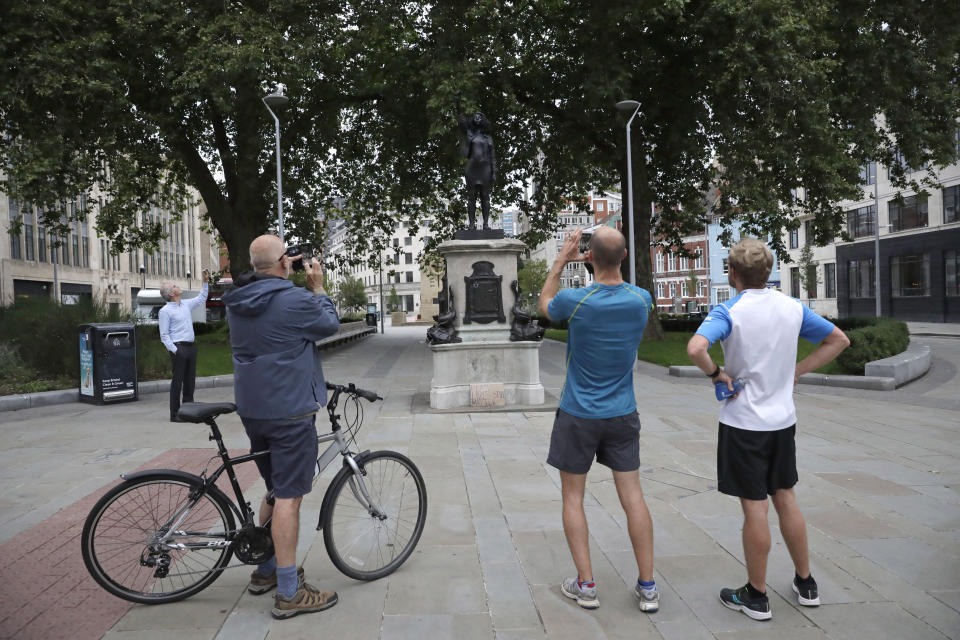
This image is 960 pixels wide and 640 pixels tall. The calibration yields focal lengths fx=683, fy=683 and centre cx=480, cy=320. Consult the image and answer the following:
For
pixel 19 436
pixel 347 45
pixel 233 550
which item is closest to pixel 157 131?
pixel 347 45

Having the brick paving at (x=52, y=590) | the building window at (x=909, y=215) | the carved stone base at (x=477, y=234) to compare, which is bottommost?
the brick paving at (x=52, y=590)

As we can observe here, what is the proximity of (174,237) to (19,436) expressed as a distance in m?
71.7

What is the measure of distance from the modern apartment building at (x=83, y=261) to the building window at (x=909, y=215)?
3767 cm

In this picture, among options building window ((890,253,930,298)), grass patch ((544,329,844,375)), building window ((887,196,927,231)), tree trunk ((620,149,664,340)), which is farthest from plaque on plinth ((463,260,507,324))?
building window ((890,253,930,298))

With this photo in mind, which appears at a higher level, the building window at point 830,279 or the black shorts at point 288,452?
the building window at point 830,279

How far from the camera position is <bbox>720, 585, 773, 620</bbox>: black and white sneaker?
3312mm

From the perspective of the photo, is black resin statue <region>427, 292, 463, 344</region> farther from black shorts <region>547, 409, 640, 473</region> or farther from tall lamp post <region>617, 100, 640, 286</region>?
tall lamp post <region>617, 100, 640, 286</region>

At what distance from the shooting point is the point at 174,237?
74000 mm

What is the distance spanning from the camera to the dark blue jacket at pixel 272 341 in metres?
3.37

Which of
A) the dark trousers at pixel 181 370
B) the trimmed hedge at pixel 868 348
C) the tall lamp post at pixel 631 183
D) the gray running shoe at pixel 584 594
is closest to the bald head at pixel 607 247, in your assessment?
the gray running shoe at pixel 584 594

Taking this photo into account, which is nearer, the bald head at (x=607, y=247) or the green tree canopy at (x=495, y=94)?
the bald head at (x=607, y=247)

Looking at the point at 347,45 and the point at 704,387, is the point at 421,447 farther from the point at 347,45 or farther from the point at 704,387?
the point at 347,45

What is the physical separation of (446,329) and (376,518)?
6427mm

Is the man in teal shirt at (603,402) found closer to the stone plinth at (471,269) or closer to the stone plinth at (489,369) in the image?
the stone plinth at (489,369)
